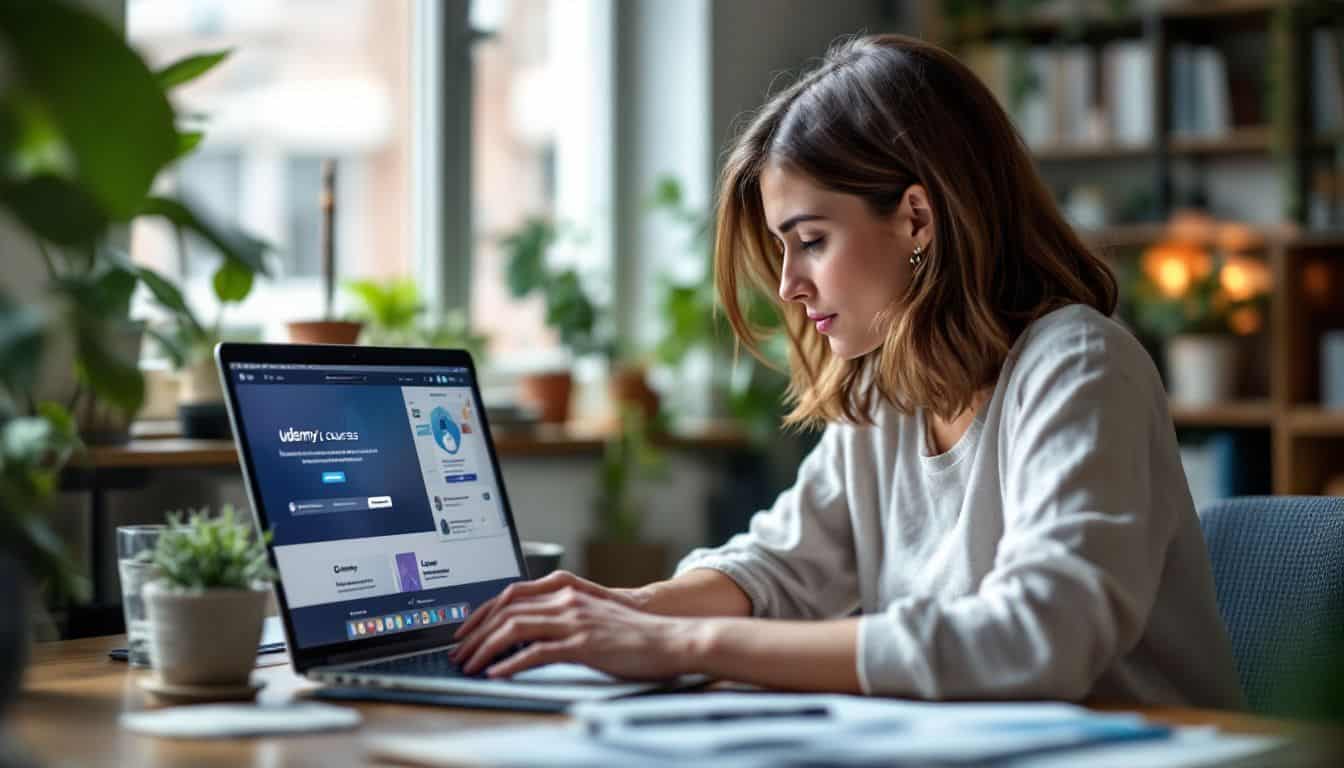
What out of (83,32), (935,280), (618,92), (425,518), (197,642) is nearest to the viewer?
(83,32)

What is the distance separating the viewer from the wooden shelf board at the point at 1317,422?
3791 millimetres

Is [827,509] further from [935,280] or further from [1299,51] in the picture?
[1299,51]

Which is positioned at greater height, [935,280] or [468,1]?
[468,1]

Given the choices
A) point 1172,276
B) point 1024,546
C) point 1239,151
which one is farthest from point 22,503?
point 1239,151

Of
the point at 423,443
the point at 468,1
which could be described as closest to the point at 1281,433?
the point at 468,1

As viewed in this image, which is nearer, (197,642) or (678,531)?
(197,642)

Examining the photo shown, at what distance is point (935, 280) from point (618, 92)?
9.15ft

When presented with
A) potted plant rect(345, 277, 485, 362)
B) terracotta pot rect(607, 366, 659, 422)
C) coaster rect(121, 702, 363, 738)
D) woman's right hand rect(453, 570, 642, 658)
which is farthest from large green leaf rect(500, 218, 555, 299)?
coaster rect(121, 702, 363, 738)

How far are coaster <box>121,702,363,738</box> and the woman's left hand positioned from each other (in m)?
0.16

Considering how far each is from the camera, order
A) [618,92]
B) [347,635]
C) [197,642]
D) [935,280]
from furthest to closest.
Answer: [618,92] → [935,280] → [347,635] → [197,642]

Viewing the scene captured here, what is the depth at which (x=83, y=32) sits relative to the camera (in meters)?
0.69

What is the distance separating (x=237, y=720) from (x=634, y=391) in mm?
2685

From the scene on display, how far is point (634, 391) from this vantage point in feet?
12.1

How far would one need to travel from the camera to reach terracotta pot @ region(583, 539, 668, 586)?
142 inches
